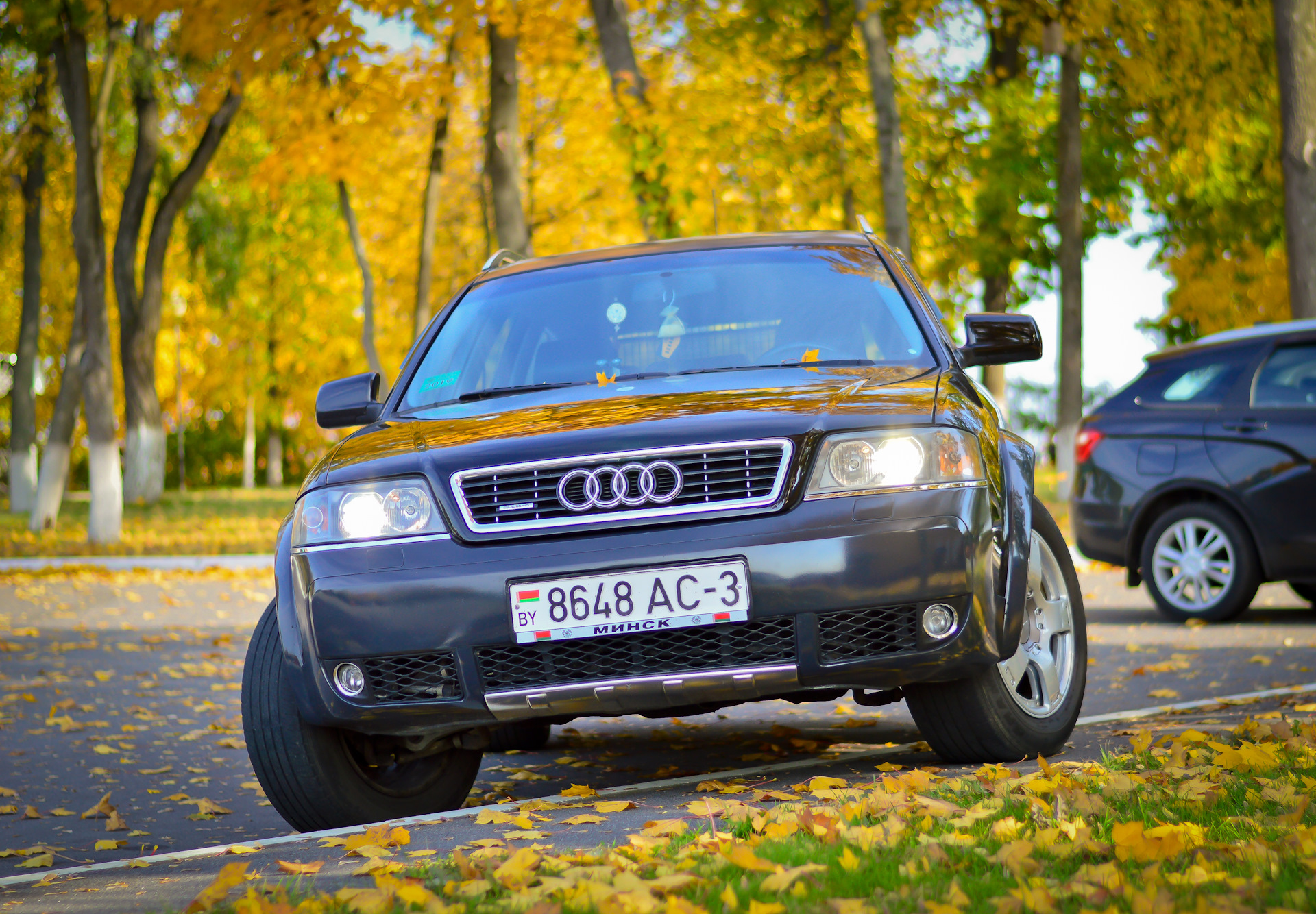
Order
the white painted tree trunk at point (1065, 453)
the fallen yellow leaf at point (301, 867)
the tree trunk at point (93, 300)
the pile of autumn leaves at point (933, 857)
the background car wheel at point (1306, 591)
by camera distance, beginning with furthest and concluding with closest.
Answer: the white painted tree trunk at point (1065, 453)
the tree trunk at point (93, 300)
the background car wheel at point (1306, 591)
the fallen yellow leaf at point (301, 867)
the pile of autumn leaves at point (933, 857)

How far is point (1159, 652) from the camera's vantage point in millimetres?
8234

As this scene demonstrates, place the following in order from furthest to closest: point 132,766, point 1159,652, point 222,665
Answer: point 222,665, point 1159,652, point 132,766

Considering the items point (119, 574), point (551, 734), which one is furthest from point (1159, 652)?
point (119, 574)

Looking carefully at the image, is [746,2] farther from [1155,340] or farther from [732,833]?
[732,833]

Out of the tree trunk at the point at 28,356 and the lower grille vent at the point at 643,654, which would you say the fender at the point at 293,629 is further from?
the tree trunk at the point at 28,356

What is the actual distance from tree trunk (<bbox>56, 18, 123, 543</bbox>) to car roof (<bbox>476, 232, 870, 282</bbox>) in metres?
14.5

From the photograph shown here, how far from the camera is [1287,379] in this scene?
925 centimetres

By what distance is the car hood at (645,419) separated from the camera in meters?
4.12

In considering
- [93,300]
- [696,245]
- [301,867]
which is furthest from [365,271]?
[301,867]

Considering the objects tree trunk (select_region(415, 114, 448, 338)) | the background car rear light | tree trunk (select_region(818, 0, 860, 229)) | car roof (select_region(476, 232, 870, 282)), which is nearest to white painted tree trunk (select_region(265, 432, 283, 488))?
tree trunk (select_region(415, 114, 448, 338))

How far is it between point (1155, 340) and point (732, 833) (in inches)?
1496

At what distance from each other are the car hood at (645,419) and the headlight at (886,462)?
5 cm

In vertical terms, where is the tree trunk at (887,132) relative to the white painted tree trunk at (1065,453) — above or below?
above

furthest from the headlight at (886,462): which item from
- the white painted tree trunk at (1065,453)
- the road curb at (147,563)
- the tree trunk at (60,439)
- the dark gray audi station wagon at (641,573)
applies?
the white painted tree trunk at (1065,453)
